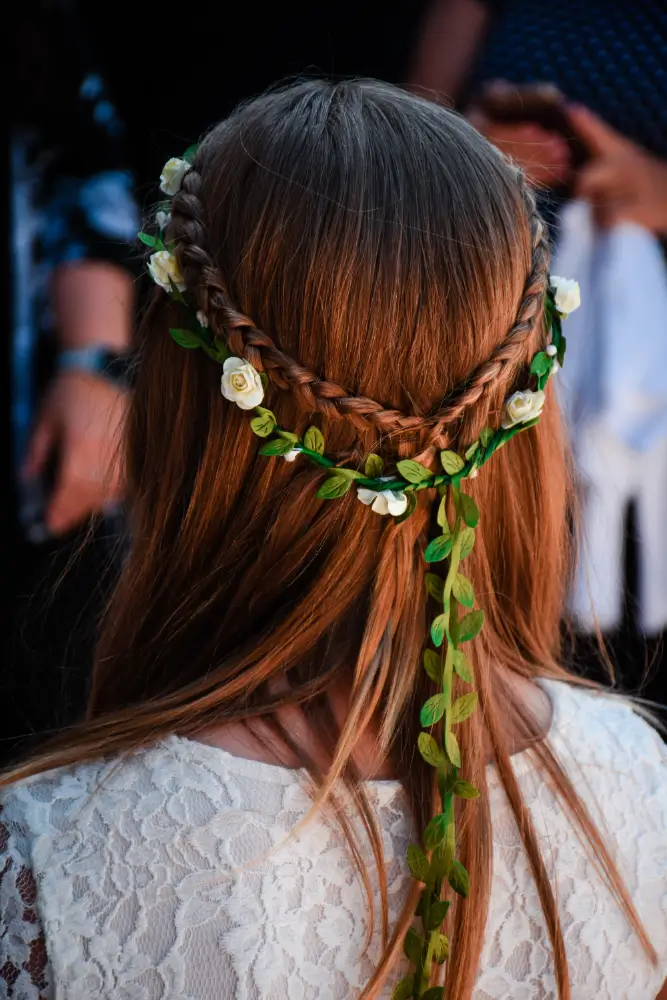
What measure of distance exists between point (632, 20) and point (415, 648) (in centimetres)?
168

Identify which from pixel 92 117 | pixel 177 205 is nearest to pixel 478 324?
pixel 177 205

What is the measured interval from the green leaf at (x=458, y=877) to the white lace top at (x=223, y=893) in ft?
0.19

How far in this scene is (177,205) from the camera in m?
0.95

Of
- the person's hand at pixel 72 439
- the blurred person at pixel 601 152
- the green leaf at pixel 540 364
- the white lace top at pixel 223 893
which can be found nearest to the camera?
the white lace top at pixel 223 893

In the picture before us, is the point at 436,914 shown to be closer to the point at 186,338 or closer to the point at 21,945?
the point at 21,945

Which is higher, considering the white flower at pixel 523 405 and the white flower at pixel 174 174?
the white flower at pixel 174 174

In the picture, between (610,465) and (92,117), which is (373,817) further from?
(92,117)

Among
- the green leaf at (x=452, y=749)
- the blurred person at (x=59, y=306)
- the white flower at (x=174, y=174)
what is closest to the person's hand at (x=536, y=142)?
the blurred person at (x=59, y=306)

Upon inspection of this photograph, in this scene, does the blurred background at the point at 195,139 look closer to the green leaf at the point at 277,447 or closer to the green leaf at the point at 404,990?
the green leaf at the point at 277,447

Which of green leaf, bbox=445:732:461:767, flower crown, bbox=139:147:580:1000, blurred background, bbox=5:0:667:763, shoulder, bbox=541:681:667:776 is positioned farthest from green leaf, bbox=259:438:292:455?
blurred background, bbox=5:0:667:763

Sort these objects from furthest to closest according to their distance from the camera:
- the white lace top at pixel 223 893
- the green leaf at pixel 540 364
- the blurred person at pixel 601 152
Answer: the blurred person at pixel 601 152 → the green leaf at pixel 540 364 → the white lace top at pixel 223 893

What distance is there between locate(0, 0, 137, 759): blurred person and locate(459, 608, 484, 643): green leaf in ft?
5.09

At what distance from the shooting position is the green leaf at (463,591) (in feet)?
2.93

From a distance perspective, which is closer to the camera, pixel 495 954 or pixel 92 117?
pixel 495 954
